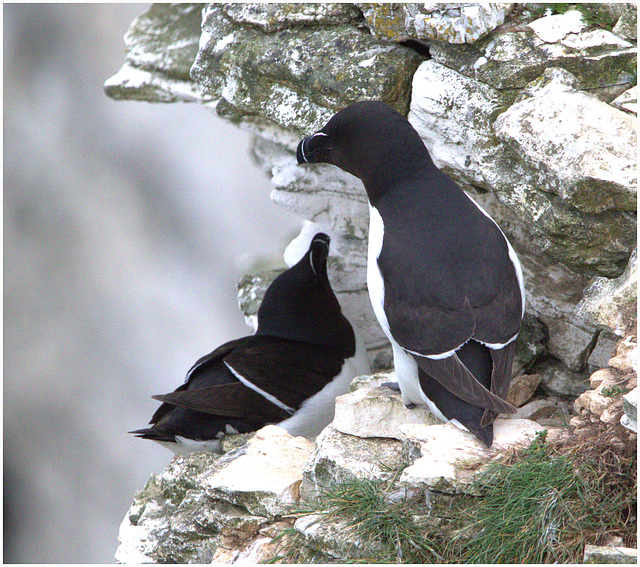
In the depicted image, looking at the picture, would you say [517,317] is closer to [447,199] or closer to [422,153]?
[447,199]

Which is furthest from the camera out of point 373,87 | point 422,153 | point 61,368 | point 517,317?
point 61,368

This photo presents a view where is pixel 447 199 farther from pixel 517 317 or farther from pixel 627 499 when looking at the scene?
pixel 627 499

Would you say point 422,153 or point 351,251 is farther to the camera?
point 351,251

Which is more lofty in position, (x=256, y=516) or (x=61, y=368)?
(x=256, y=516)

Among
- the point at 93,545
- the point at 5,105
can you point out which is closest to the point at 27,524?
the point at 93,545

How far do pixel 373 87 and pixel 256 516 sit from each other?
1860 mm

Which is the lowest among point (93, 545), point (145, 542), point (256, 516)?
point (93, 545)

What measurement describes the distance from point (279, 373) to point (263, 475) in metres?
0.99

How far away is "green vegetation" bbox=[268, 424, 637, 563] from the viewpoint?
1905 mm

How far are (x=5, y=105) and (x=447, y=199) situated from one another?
6.68m

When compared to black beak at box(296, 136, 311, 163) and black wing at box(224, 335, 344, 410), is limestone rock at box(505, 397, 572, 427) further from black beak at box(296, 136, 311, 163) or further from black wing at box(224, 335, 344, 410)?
black beak at box(296, 136, 311, 163)

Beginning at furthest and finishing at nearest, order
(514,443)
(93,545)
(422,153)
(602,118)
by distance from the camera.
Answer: (93,545)
(422,153)
(602,118)
(514,443)

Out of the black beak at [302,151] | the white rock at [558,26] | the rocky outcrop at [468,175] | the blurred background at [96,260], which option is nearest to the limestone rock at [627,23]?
the rocky outcrop at [468,175]

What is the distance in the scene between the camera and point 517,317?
98.5 inches
